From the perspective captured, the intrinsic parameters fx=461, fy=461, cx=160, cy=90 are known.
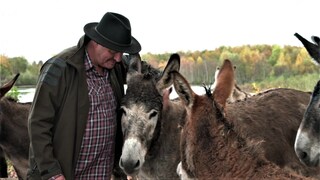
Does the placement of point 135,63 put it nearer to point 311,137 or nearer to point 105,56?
point 105,56

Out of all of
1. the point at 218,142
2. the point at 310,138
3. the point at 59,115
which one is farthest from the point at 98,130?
the point at 310,138

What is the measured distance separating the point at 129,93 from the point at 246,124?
1532 mm

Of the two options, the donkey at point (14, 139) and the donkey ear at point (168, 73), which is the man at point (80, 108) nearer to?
the donkey ear at point (168, 73)

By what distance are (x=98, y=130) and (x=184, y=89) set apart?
127cm

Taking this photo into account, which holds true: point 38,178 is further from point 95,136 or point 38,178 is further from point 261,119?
point 261,119

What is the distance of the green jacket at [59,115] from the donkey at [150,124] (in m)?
0.51

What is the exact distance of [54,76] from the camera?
4.41 meters

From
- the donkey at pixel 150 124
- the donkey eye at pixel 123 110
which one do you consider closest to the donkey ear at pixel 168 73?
the donkey at pixel 150 124

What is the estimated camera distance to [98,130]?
4770mm

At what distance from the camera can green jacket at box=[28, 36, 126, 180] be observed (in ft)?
14.2

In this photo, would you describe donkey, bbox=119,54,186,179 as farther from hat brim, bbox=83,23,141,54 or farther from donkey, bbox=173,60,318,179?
donkey, bbox=173,60,318,179

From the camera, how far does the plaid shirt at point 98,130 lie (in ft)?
15.5

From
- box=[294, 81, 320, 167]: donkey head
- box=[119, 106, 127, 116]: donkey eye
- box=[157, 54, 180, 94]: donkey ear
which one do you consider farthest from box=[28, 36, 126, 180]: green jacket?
box=[294, 81, 320, 167]: donkey head

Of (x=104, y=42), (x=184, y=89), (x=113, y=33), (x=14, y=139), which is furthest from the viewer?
(x=14, y=139)
